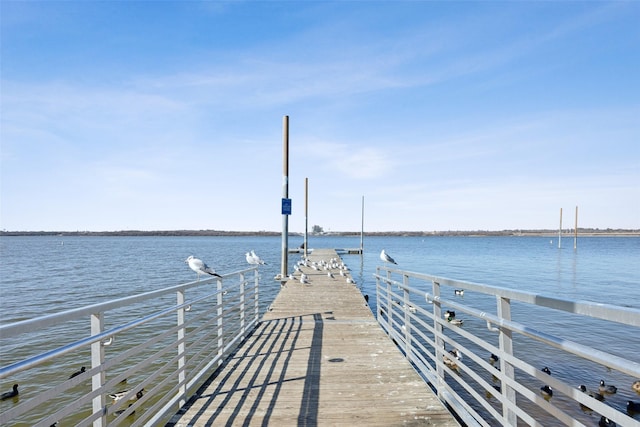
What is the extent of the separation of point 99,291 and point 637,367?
19077 mm

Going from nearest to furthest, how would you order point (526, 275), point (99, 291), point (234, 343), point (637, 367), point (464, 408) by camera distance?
1. point (637, 367)
2. point (464, 408)
3. point (234, 343)
4. point (99, 291)
5. point (526, 275)

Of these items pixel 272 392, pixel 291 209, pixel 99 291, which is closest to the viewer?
pixel 272 392

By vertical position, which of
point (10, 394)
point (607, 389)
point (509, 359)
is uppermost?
point (509, 359)

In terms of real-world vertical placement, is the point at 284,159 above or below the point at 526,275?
above

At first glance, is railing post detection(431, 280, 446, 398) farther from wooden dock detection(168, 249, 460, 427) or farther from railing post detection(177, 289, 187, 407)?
railing post detection(177, 289, 187, 407)

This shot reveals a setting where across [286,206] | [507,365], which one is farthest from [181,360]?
[286,206]

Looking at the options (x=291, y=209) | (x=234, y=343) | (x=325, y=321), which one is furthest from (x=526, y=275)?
(x=234, y=343)

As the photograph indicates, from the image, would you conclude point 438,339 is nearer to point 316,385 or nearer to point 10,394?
point 316,385

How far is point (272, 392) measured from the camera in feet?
12.3

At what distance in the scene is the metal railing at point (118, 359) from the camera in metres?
2.06

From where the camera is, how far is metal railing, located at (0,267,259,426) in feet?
6.77

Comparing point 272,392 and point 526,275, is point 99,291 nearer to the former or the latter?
point 272,392

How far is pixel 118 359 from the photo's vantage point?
8.48ft

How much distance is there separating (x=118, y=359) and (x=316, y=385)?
2112mm
